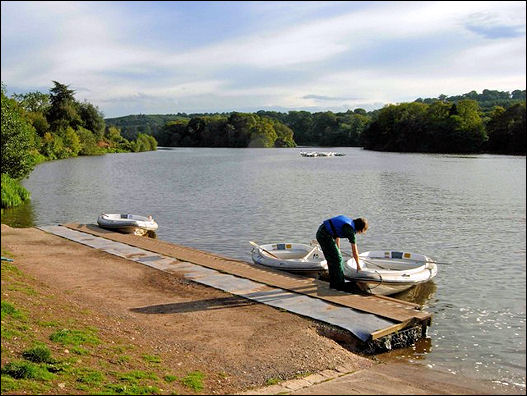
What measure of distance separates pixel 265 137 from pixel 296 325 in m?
164

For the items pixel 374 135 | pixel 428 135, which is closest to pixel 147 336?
pixel 428 135

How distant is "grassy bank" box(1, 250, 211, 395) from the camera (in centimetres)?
688

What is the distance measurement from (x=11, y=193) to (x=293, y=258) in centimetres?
2396

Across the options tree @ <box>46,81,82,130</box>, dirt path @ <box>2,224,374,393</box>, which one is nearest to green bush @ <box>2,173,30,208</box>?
dirt path @ <box>2,224,374,393</box>

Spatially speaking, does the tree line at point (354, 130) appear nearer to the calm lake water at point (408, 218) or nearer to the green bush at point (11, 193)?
the calm lake water at point (408, 218)

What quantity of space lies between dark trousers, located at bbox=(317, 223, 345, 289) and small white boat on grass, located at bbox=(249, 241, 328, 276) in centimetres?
178

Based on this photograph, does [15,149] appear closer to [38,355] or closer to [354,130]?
[38,355]

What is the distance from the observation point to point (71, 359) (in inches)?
309

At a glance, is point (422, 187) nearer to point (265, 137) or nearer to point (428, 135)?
point (428, 135)

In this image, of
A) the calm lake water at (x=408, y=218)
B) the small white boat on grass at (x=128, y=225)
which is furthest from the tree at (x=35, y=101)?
the small white boat on grass at (x=128, y=225)

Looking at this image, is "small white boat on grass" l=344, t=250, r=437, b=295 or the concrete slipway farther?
"small white boat on grass" l=344, t=250, r=437, b=295

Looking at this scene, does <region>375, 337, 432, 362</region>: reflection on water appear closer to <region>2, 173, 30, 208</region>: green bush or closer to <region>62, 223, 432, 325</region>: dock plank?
<region>62, 223, 432, 325</region>: dock plank

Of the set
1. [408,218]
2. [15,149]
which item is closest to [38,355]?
[408,218]

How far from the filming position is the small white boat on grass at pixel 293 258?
608 inches
